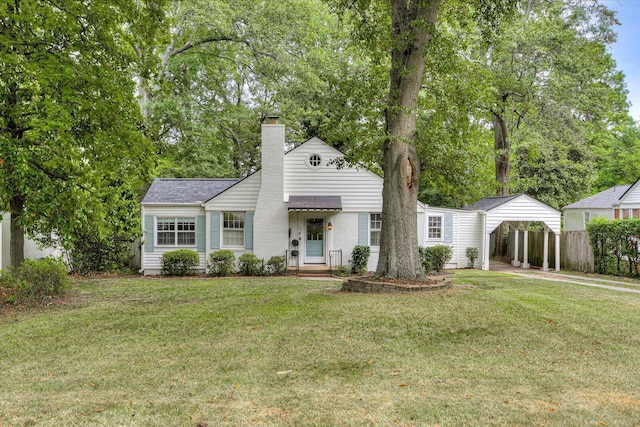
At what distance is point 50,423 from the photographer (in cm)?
339

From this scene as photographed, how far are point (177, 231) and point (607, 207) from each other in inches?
824

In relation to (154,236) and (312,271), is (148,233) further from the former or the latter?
(312,271)

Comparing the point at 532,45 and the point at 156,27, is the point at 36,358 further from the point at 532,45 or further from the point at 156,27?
the point at 532,45

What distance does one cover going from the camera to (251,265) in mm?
15047

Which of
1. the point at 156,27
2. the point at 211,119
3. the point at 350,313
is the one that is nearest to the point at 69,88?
the point at 156,27

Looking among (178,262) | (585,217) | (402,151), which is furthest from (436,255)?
(585,217)

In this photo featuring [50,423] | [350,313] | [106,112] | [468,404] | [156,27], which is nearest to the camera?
[50,423]

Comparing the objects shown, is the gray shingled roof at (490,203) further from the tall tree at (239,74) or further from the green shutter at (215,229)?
the green shutter at (215,229)

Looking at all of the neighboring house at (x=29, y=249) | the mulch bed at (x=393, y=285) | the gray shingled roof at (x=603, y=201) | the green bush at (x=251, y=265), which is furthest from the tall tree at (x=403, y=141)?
the gray shingled roof at (x=603, y=201)

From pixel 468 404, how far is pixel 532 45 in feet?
60.7

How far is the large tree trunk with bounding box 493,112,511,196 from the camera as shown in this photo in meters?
21.7

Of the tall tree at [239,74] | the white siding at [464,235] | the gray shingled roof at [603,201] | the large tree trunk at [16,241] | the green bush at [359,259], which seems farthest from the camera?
the gray shingled roof at [603,201]

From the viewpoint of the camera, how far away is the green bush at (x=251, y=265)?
49.2 feet

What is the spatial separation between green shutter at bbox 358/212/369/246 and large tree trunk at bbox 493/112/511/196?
30.9ft
